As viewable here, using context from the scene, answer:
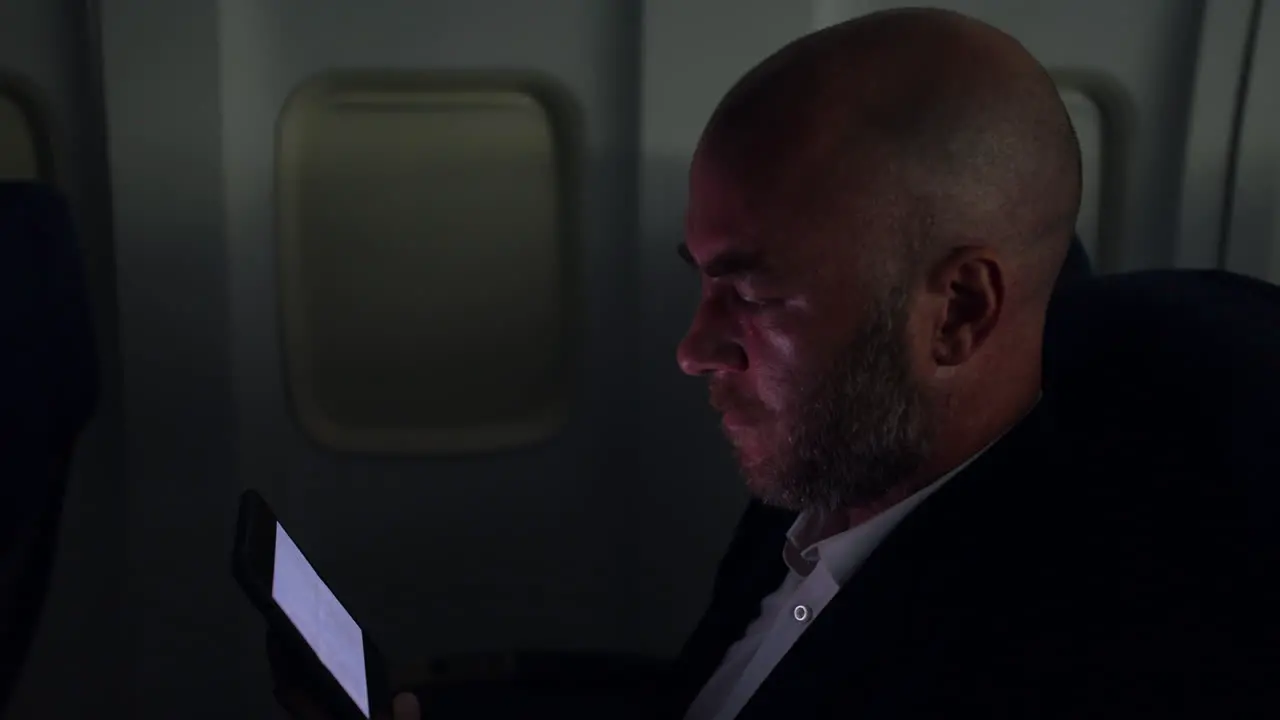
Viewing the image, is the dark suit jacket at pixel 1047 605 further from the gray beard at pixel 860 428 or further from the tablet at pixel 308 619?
the tablet at pixel 308 619

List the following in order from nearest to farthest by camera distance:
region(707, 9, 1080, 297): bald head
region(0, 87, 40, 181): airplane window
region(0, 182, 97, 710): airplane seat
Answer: region(707, 9, 1080, 297): bald head
region(0, 182, 97, 710): airplane seat
region(0, 87, 40, 181): airplane window

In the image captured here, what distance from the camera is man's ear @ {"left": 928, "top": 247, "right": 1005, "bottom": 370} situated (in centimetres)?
75

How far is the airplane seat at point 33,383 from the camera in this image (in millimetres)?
1011

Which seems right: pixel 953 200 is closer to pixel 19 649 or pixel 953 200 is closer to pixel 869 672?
pixel 869 672

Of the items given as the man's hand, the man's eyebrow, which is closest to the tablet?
the man's hand

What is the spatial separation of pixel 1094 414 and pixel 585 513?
2.95 ft

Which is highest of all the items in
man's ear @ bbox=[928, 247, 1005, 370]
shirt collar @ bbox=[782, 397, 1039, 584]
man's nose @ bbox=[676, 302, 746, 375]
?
man's ear @ bbox=[928, 247, 1005, 370]

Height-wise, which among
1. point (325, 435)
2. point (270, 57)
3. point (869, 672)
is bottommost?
point (325, 435)

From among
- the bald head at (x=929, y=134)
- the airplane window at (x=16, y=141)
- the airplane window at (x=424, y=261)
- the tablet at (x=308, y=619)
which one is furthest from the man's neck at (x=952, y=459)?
the airplane window at (x=16, y=141)

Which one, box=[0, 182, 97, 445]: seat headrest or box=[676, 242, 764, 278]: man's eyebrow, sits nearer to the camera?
box=[676, 242, 764, 278]: man's eyebrow

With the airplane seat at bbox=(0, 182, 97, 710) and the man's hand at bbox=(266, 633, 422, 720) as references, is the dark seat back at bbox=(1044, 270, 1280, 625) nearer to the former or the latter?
the man's hand at bbox=(266, 633, 422, 720)

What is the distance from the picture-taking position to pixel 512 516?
1540mm

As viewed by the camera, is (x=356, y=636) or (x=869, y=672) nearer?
(x=869, y=672)


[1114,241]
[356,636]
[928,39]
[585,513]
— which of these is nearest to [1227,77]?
[1114,241]
